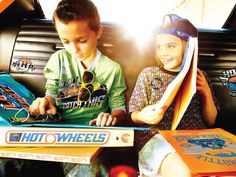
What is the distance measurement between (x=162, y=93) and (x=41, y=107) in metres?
0.34

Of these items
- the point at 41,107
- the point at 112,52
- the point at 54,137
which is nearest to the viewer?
the point at 54,137

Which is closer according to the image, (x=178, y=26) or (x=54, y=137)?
(x=54, y=137)

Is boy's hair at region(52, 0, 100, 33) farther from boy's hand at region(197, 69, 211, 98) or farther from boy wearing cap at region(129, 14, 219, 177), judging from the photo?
boy's hand at region(197, 69, 211, 98)

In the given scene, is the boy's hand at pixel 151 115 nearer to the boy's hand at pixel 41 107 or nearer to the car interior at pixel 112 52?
the car interior at pixel 112 52

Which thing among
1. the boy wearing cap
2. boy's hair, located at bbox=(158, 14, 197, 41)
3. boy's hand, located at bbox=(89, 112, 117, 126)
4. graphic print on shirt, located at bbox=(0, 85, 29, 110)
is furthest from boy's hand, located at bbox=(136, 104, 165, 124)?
graphic print on shirt, located at bbox=(0, 85, 29, 110)

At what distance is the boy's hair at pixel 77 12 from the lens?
850 millimetres

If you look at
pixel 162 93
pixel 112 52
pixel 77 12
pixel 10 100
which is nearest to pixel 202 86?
pixel 162 93

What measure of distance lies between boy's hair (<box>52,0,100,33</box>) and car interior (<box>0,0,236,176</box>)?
3.7 inches

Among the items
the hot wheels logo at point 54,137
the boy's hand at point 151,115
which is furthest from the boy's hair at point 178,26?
the hot wheels logo at point 54,137

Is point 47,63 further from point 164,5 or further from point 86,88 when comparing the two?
point 164,5

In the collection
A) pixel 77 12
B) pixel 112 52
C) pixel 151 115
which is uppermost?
pixel 77 12

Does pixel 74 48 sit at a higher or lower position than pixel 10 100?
higher

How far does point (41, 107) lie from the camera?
843 mm

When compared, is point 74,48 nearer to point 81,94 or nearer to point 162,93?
point 81,94
